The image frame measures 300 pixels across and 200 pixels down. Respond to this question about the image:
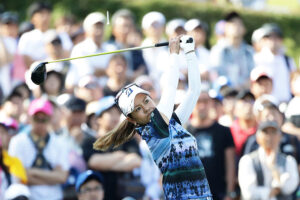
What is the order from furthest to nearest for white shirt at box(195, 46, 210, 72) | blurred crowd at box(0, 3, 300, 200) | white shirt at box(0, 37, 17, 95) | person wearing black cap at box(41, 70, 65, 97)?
white shirt at box(195, 46, 210, 72), white shirt at box(0, 37, 17, 95), person wearing black cap at box(41, 70, 65, 97), blurred crowd at box(0, 3, 300, 200)

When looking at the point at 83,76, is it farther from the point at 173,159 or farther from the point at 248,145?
the point at 173,159

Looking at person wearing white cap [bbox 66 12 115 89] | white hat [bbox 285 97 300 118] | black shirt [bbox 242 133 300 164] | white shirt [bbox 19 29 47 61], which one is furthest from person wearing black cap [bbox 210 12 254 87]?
white shirt [bbox 19 29 47 61]

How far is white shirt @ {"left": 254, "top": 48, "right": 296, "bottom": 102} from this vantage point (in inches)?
509

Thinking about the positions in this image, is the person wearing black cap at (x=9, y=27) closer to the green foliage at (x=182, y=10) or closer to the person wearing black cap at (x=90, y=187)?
the person wearing black cap at (x=90, y=187)

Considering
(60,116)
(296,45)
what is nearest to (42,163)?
(60,116)

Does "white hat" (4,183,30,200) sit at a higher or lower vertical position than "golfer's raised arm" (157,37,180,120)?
lower

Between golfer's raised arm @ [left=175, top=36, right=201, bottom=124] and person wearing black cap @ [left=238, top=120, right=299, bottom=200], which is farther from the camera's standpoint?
person wearing black cap @ [left=238, top=120, right=299, bottom=200]

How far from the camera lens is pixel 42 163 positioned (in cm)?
986

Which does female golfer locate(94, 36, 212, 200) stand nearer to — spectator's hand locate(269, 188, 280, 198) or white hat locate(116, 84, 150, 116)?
white hat locate(116, 84, 150, 116)

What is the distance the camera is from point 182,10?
60.1 feet

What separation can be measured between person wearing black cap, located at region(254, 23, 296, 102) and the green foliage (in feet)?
13.9

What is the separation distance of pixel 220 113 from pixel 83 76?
1.97 m

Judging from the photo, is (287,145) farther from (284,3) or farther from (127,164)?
(284,3)

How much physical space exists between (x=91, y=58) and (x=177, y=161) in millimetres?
5615
